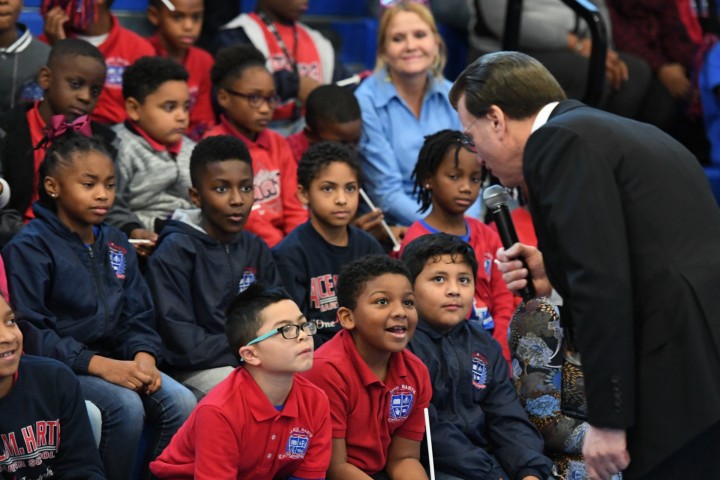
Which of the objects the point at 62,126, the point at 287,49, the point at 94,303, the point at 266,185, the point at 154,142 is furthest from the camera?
the point at 287,49

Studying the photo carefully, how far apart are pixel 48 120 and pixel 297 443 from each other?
5.93ft

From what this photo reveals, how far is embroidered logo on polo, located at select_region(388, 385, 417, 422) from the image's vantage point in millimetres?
3455

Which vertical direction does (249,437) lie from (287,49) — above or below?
below

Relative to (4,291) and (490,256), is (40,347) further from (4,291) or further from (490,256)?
(490,256)

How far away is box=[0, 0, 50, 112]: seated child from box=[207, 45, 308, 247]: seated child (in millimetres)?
757

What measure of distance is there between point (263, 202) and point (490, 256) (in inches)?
38.7

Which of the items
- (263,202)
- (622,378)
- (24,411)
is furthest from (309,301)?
(622,378)

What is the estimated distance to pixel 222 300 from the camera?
3955 millimetres

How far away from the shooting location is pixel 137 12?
5672 millimetres

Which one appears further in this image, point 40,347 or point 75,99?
point 75,99

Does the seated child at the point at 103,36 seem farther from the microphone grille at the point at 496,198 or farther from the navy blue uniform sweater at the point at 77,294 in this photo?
the microphone grille at the point at 496,198

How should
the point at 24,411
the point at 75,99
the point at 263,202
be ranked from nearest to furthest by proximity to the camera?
the point at 24,411, the point at 75,99, the point at 263,202

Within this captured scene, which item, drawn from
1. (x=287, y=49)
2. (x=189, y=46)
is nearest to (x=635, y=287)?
(x=189, y=46)

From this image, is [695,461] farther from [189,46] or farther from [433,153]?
[189,46]
